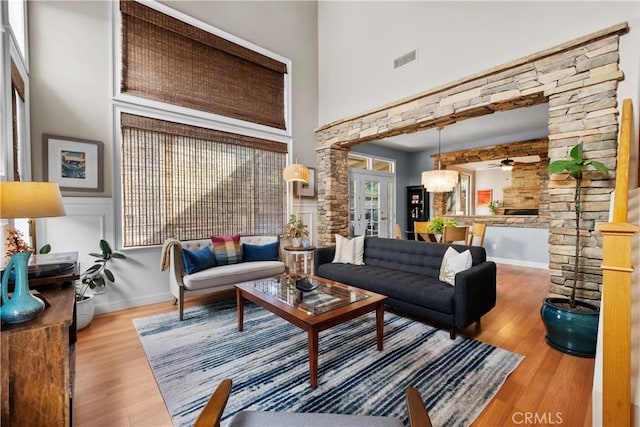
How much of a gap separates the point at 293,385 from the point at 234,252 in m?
2.16

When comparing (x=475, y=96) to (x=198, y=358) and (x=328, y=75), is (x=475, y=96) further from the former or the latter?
(x=198, y=358)

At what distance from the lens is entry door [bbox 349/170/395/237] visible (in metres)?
6.62

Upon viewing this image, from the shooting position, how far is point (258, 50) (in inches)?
173

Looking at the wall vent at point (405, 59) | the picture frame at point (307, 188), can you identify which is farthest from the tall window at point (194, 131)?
the wall vent at point (405, 59)

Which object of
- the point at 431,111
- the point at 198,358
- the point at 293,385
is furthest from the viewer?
the point at 431,111

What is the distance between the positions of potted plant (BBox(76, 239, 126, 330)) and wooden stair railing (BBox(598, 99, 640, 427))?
12.8 ft

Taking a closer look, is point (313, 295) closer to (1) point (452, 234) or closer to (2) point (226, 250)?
(2) point (226, 250)

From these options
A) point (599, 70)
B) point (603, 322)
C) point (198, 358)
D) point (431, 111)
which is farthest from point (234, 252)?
point (599, 70)

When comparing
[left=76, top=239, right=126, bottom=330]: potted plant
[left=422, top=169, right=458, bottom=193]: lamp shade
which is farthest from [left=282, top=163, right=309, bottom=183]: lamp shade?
[left=422, top=169, right=458, bottom=193]: lamp shade

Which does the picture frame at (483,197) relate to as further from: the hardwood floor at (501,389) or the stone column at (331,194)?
the hardwood floor at (501,389)

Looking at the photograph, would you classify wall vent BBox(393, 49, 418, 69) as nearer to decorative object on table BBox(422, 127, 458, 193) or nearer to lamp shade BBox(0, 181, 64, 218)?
decorative object on table BBox(422, 127, 458, 193)

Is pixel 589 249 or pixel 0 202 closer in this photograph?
pixel 0 202

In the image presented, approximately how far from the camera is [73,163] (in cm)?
291

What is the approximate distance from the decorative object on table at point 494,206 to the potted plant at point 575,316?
6.43 meters
